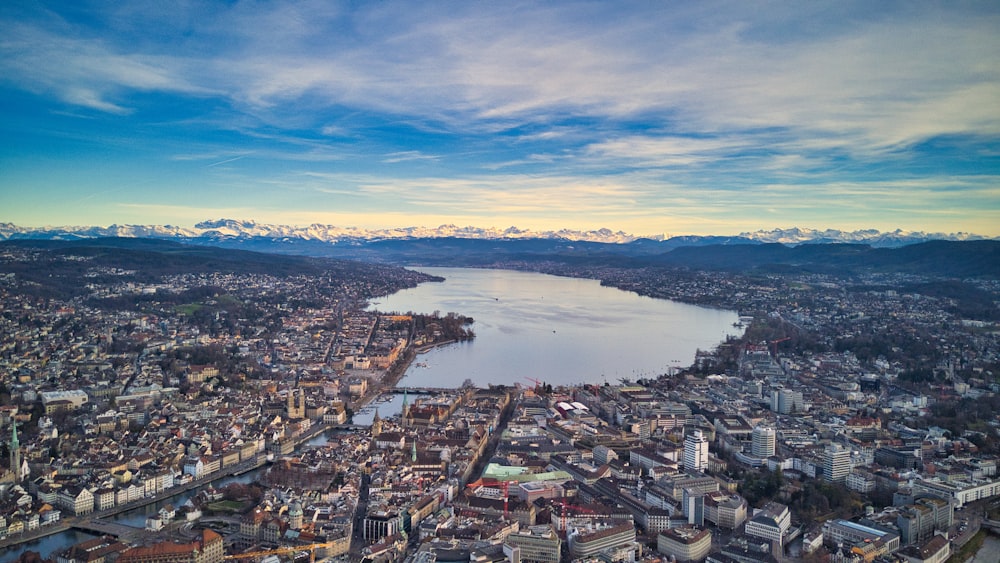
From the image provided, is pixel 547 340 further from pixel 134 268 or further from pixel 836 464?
pixel 134 268

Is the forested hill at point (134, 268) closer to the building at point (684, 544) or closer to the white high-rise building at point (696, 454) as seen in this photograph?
the white high-rise building at point (696, 454)

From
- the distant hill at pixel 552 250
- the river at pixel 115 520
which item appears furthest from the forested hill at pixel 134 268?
the river at pixel 115 520

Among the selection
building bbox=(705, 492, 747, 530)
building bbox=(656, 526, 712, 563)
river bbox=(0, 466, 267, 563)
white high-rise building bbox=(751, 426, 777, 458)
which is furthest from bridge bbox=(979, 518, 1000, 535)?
river bbox=(0, 466, 267, 563)

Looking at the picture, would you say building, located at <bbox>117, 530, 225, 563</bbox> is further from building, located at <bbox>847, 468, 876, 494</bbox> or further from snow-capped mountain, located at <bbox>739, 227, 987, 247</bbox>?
snow-capped mountain, located at <bbox>739, 227, 987, 247</bbox>

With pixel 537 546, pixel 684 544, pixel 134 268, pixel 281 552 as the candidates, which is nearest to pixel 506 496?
pixel 537 546

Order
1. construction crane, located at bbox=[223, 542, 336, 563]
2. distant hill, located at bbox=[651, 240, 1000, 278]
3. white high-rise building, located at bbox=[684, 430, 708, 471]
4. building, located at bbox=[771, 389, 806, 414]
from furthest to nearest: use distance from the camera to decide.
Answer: distant hill, located at bbox=[651, 240, 1000, 278]
building, located at bbox=[771, 389, 806, 414]
white high-rise building, located at bbox=[684, 430, 708, 471]
construction crane, located at bbox=[223, 542, 336, 563]
